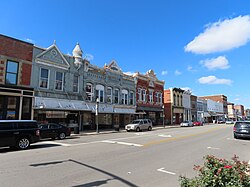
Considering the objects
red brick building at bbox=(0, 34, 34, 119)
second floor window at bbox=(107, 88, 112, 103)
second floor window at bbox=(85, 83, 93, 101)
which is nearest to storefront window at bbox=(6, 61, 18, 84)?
red brick building at bbox=(0, 34, 34, 119)

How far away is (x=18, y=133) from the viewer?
12.3 metres

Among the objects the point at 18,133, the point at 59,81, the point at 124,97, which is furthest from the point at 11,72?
the point at 124,97

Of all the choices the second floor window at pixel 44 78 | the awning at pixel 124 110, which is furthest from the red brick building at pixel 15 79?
the awning at pixel 124 110

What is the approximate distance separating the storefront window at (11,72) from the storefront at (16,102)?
0.79 m

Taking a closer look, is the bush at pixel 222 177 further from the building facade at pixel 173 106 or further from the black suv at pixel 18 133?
the building facade at pixel 173 106

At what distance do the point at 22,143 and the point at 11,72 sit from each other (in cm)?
1073

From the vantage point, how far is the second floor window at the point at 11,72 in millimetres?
20109

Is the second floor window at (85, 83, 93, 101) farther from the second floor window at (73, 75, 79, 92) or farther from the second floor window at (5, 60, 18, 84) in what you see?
the second floor window at (5, 60, 18, 84)

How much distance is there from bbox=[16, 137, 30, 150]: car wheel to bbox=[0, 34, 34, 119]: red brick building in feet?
28.6

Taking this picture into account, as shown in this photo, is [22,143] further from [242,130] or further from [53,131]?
[242,130]

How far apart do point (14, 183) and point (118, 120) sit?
28387 mm

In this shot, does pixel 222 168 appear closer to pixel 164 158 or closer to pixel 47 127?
pixel 164 158

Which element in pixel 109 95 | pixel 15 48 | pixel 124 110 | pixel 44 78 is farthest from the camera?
pixel 124 110

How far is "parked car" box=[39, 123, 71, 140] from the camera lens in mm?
16734
